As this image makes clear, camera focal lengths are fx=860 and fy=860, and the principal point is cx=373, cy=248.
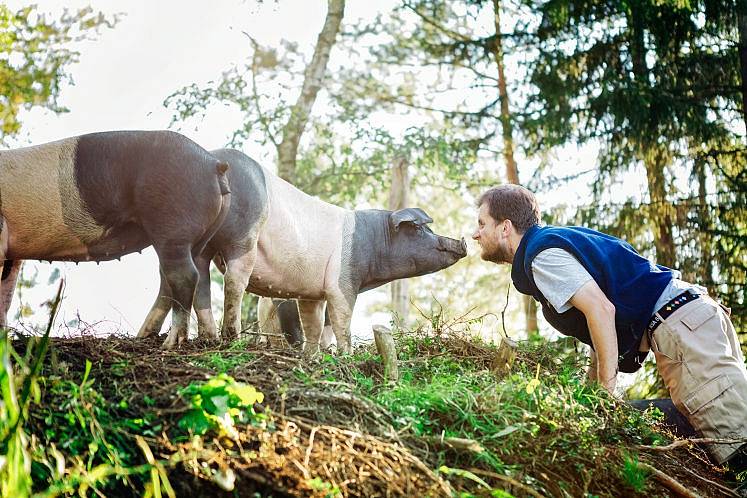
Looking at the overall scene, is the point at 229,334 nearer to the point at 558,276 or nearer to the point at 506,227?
the point at 506,227

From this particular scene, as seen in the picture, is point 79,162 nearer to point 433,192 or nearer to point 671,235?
point 671,235

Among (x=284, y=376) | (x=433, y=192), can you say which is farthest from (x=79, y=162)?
(x=433, y=192)

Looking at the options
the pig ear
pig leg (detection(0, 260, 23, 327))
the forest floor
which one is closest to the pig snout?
the pig ear

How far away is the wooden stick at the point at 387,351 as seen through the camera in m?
4.34

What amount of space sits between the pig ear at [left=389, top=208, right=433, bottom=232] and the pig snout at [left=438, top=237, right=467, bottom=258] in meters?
0.24

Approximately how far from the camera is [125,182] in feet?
17.1

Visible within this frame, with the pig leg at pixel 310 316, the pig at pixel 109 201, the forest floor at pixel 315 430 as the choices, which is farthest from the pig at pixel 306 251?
the forest floor at pixel 315 430

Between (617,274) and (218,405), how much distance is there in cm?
243

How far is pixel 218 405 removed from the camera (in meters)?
3.10

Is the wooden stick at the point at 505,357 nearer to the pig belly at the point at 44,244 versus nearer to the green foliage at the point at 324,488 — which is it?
the green foliage at the point at 324,488

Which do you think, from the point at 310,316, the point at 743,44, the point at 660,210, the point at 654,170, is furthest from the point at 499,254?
the point at 743,44

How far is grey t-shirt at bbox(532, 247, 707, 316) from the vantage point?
14.4 ft

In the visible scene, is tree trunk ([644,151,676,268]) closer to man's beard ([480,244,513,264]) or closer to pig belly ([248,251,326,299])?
pig belly ([248,251,326,299])

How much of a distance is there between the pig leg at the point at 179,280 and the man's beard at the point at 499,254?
1.78 metres
